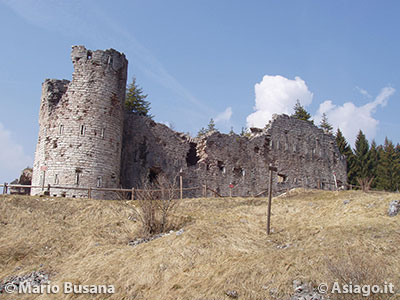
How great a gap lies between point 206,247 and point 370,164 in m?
38.6

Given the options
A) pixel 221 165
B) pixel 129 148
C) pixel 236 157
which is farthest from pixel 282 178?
pixel 129 148

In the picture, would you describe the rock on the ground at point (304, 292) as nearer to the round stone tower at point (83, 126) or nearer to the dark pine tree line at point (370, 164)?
the round stone tower at point (83, 126)

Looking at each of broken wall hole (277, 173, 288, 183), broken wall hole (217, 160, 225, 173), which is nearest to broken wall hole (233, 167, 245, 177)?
broken wall hole (217, 160, 225, 173)

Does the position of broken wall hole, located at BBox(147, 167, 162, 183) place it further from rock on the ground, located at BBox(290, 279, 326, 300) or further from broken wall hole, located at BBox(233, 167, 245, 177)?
rock on the ground, located at BBox(290, 279, 326, 300)

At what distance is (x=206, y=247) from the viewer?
12539 mm

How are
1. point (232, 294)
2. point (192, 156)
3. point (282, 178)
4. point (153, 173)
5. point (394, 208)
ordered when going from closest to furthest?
point (232, 294) < point (394, 208) < point (153, 173) < point (192, 156) < point (282, 178)

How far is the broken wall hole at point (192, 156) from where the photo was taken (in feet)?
99.7

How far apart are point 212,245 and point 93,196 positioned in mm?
11365

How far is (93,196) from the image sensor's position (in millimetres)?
22203

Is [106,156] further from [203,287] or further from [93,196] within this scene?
[203,287]

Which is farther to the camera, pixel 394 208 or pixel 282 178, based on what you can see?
pixel 282 178

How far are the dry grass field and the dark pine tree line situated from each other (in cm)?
2826

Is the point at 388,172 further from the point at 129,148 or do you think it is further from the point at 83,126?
the point at 83,126

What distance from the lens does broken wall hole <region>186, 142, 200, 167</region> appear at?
30375 mm
